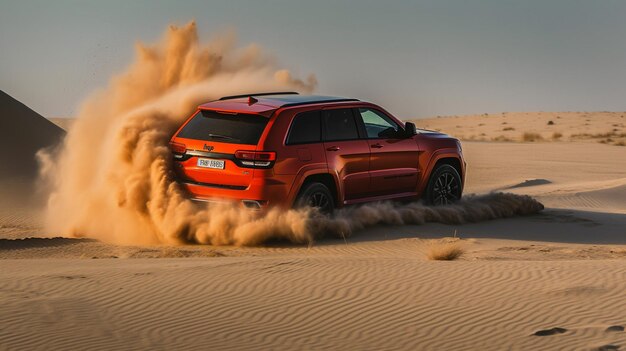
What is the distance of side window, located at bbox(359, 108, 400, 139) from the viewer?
15.4 metres

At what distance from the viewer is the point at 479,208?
16734 mm

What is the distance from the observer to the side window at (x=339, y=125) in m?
14.5

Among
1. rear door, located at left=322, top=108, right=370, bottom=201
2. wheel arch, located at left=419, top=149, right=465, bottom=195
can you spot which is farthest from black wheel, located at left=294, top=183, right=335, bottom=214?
wheel arch, located at left=419, top=149, right=465, bottom=195

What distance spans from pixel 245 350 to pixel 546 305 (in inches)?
118

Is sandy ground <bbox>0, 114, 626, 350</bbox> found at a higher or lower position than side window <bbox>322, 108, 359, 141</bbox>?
lower

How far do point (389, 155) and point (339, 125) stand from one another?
101cm

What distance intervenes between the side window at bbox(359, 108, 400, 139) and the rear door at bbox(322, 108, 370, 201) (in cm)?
43

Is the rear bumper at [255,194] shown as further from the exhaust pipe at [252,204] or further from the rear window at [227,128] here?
the rear window at [227,128]

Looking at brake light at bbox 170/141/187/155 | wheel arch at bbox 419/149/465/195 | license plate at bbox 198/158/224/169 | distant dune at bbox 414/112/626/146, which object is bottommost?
distant dune at bbox 414/112/626/146

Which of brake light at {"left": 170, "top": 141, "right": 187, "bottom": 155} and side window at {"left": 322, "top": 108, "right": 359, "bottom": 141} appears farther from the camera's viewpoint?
side window at {"left": 322, "top": 108, "right": 359, "bottom": 141}

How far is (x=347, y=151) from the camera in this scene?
14.6m

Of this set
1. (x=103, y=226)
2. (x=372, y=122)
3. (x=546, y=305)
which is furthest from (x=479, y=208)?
(x=546, y=305)

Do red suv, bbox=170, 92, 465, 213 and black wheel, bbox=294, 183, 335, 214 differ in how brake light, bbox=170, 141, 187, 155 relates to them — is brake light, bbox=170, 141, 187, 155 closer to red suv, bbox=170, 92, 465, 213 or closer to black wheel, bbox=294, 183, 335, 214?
red suv, bbox=170, 92, 465, 213

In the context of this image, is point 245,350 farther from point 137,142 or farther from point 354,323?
point 137,142
